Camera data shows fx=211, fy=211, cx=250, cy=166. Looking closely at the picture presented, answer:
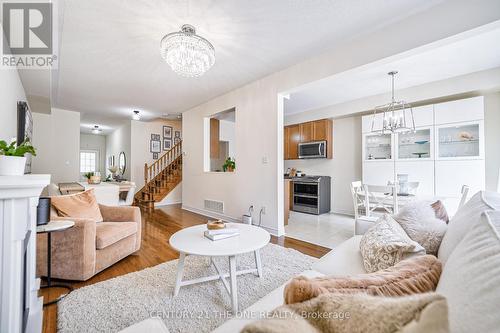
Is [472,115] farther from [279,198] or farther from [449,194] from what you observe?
[279,198]

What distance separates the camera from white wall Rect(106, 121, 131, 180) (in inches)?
282

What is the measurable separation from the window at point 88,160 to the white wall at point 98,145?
7.0 inches

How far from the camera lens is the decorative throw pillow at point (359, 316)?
1.21 ft

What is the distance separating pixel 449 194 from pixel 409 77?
6.66 ft

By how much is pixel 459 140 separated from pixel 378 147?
3.98 ft

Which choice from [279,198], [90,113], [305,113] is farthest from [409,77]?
[90,113]

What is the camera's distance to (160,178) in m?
6.85

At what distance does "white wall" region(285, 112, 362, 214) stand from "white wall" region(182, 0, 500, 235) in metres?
2.35

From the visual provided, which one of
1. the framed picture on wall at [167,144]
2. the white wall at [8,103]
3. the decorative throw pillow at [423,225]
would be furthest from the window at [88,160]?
the decorative throw pillow at [423,225]

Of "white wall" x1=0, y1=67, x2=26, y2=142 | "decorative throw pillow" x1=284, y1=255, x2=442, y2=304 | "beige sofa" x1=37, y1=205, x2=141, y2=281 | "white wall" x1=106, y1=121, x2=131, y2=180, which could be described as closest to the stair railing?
"white wall" x1=106, y1=121, x2=131, y2=180

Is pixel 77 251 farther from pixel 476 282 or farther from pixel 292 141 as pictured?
pixel 292 141

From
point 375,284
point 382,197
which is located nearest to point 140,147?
point 382,197

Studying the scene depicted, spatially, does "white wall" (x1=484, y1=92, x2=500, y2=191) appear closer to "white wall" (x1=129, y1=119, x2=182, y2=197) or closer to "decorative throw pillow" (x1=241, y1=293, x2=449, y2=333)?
"decorative throw pillow" (x1=241, y1=293, x2=449, y2=333)

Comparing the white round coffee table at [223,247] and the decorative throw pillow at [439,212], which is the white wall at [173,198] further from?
the decorative throw pillow at [439,212]
